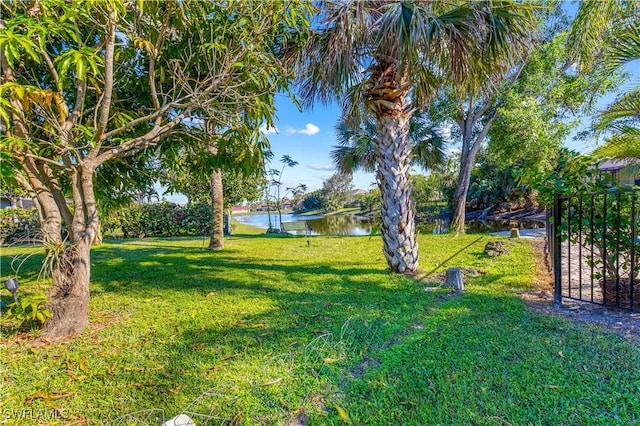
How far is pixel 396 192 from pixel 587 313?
9.43ft

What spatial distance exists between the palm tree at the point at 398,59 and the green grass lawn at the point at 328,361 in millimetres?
1621

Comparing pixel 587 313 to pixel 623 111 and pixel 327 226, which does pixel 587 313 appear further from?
pixel 327 226

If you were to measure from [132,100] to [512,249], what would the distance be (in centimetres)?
828

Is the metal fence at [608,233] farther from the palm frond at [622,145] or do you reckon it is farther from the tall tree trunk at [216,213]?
the tall tree trunk at [216,213]

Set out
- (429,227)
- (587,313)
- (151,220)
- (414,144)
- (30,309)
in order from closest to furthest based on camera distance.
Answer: (30,309) < (587,313) < (414,144) < (151,220) < (429,227)

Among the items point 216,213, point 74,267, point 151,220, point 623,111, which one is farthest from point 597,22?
point 151,220

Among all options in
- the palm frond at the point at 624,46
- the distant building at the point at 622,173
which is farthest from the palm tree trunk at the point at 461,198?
the palm frond at the point at 624,46

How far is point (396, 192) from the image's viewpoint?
5156 mm

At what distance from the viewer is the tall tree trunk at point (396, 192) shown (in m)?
5.18

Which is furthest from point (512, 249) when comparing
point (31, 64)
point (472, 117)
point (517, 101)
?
point (31, 64)

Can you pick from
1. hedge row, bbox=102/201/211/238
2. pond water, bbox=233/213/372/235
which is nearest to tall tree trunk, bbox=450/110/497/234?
pond water, bbox=233/213/372/235

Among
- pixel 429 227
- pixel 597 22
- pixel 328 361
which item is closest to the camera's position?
pixel 328 361

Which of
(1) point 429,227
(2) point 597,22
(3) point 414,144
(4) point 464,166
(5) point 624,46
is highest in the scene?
(3) point 414,144

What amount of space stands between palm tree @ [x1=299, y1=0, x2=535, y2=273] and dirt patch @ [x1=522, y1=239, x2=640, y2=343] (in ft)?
6.05
